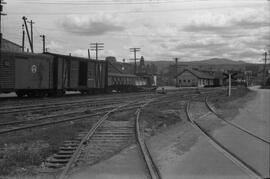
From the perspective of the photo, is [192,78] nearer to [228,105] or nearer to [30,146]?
[228,105]

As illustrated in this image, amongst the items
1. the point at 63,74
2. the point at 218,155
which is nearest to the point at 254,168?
the point at 218,155

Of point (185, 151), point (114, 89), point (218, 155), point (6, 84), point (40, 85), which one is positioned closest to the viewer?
point (218, 155)

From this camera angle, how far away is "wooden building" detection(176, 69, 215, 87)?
12438 cm

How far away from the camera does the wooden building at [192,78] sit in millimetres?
124375

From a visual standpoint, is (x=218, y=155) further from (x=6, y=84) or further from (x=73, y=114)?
(x=6, y=84)

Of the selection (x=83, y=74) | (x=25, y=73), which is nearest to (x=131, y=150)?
(x=25, y=73)

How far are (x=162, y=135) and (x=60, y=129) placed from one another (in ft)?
10.4

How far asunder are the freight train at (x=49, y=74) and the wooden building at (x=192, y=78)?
86.8 meters

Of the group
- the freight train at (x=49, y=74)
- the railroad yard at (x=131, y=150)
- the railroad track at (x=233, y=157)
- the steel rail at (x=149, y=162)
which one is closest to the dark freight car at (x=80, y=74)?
the freight train at (x=49, y=74)

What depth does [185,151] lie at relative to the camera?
9734mm

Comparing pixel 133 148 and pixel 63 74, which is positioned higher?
pixel 63 74

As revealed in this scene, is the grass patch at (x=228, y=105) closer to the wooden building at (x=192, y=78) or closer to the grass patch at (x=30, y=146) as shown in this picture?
the grass patch at (x=30, y=146)

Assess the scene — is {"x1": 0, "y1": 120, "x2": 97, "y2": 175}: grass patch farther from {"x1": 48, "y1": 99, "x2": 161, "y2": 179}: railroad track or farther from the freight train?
the freight train

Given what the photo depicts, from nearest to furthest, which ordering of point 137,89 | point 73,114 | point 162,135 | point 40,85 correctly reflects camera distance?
point 162,135 → point 73,114 → point 40,85 → point 137,89
